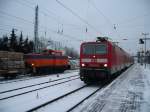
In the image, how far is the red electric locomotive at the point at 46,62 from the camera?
24797mm

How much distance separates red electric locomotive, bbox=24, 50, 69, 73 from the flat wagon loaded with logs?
2.21 m

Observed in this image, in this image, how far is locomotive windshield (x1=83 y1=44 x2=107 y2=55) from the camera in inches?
637

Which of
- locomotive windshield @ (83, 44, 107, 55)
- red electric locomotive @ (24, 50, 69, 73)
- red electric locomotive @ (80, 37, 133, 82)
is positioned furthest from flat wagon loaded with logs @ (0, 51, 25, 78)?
locomotive windshield @ (83, 44, 107, 55)

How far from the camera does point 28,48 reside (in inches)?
2013

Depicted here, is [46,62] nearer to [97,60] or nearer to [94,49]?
[94,49]

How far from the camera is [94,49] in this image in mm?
16422

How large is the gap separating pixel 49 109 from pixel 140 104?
12.4ft

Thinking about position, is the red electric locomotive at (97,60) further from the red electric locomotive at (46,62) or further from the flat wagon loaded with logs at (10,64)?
the red electric locomotive at (46,62)

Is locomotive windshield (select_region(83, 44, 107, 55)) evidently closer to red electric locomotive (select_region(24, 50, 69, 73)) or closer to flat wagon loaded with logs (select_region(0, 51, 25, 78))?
flat wagon loaded with logs (select_region(0, 51, 25, 78))

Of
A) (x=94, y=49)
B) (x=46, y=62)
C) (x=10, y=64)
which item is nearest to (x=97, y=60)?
Result: (x=94, y=49)

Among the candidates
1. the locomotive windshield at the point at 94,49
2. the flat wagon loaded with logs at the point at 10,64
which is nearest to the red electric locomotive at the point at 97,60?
the locomotive windshield at the point at 94,49

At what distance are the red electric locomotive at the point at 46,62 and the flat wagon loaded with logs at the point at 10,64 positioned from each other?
2205 millimetres

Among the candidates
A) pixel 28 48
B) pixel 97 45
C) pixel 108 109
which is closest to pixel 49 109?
pixel 108 109

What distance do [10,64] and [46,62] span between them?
640 centimetres
